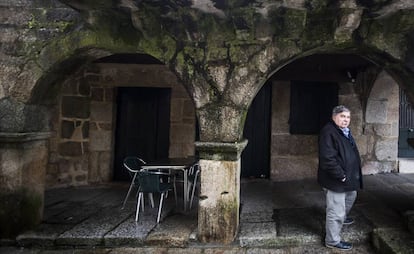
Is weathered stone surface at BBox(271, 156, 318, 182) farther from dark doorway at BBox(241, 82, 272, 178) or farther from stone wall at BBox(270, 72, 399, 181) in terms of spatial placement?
dark doorway at BBox(241, 82, 272, 178)

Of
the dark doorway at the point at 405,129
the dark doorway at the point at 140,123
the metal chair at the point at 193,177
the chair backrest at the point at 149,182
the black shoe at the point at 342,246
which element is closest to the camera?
the black shoe at the point at 342,246

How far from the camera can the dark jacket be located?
288 centimetres

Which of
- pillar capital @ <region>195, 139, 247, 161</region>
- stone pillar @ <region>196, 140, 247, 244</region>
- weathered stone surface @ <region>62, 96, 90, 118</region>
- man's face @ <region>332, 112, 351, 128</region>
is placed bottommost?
stone pillar @ <region>196, 140, 247, 244</region>

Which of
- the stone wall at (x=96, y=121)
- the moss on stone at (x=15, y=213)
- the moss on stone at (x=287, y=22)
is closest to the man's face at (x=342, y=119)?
the moss on stone at (x=287, y=22)

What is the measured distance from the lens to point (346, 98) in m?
5.40

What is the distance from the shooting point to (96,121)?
5.42 meters

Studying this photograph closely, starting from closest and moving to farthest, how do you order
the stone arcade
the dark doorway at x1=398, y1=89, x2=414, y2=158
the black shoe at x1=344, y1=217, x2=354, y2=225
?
the stone arcade, the black shoe at x1=344, y1=217, x2=354, y2=225, the dark doorway at x1=398, y1=89, x2=414, y2=158

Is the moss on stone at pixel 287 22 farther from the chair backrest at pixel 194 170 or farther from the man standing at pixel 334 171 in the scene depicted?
the chair backrest at pixel 194 170

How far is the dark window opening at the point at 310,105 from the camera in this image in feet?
17.7

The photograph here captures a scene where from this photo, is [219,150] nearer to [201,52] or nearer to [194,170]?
[201,52]

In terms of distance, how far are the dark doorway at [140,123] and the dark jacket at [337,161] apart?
322cm

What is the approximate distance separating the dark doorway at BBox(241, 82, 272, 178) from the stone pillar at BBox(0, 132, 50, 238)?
3505mm

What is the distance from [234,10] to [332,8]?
0.88m

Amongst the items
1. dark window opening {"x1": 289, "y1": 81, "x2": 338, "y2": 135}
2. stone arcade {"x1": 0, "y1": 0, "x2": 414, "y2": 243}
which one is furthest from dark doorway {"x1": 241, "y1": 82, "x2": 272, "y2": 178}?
stone arcade {"x1": 0, "y1": 0, "x2": 414, "y2": 243}
